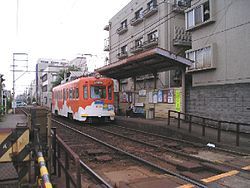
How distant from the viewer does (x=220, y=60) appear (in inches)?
645

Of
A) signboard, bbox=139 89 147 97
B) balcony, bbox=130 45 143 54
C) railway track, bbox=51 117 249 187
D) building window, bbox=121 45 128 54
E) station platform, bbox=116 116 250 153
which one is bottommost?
railway track, bbox=51 117 249 187

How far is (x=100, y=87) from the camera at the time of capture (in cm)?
1898

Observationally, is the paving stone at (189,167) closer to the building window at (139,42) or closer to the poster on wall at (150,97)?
the poster on wall at (150,97)

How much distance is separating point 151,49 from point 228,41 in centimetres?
424

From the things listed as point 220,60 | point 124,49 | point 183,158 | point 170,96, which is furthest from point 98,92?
point 124,49

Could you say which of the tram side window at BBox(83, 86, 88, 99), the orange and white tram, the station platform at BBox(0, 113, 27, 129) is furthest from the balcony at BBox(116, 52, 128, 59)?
the tram side window at BBox(83, 86, 88, 99)

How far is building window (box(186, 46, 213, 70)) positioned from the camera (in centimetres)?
1708

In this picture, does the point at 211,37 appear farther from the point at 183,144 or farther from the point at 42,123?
the point at 42,123

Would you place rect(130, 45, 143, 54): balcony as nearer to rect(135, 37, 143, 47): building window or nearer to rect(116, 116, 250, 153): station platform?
rect(135, 37, 143, 47): building window

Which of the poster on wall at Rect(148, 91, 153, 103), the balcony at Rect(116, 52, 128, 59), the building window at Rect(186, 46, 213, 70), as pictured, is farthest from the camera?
the balcony at Rect(116, 52, 128, 59)

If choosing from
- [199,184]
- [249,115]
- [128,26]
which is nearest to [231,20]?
[249,115]

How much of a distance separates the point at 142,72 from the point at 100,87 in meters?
4.23

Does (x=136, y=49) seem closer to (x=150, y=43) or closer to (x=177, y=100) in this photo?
(x=150, y=43)

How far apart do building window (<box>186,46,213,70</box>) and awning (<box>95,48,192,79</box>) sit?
144 centimetres
